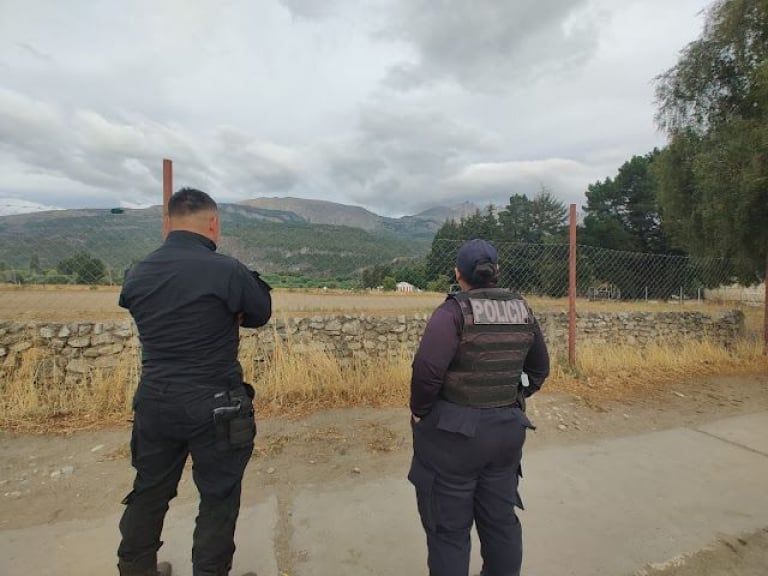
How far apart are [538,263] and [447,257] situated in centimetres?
179

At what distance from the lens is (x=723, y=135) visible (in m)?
7.43

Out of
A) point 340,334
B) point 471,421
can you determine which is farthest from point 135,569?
point 340,334

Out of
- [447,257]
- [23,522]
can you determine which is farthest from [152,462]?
[447,257]

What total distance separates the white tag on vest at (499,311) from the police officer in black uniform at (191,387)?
3.41 ft

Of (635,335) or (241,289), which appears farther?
(635,335)

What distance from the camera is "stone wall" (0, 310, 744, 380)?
5.23m

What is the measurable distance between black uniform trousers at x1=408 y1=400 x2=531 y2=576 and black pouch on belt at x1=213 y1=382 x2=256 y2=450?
0.83 meters

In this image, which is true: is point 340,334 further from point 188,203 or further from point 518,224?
point 518,224

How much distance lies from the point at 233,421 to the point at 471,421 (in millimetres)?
1094

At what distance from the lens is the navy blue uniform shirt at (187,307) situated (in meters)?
1.95

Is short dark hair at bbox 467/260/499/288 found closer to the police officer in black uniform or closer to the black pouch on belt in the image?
the police officer in black uniform

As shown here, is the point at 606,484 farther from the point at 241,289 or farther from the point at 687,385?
the point at 687,385

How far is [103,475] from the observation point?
3354 mm

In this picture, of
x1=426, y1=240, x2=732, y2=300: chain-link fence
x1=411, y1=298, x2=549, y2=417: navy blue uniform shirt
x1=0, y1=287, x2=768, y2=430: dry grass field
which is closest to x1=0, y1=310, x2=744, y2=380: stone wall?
x1=0, y1=287, x2=768, y2=430: dry grass field
